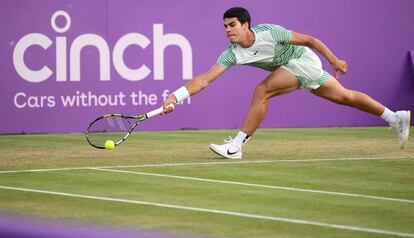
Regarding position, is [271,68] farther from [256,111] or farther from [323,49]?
[323,49]

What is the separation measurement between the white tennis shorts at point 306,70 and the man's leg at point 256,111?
6cm

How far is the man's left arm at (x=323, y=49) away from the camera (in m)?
11.8

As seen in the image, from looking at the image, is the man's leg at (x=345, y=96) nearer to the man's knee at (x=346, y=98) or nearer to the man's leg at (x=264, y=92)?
the man's knee at (x=346, y=98)

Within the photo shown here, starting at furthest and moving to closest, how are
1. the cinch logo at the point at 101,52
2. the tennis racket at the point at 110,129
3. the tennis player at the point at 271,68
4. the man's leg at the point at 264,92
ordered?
the cinch logo at the point at 101,52, the man's leg at the point at 264,92, the tennis player at the point at 271,68, the tennis racket at the point at 110,129

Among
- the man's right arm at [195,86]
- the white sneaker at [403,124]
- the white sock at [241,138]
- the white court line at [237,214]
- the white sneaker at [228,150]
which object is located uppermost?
the man's right arm at [195,86]

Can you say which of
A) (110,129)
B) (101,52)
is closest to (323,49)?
(110,129)

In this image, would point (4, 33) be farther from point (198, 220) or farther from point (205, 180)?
point (198, 220)

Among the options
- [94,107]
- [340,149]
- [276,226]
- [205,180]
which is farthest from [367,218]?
[94,107]

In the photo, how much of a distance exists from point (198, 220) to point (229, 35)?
447 centimetres

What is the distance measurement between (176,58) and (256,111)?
4.76 metres

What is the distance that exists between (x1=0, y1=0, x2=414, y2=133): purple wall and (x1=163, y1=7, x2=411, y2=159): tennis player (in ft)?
14.3

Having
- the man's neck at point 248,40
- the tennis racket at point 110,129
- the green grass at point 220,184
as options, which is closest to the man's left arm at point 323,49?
the man's neck at point 248,40

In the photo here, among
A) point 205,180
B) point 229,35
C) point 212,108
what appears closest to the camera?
point 205,180

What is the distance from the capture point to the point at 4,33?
16.1 m
